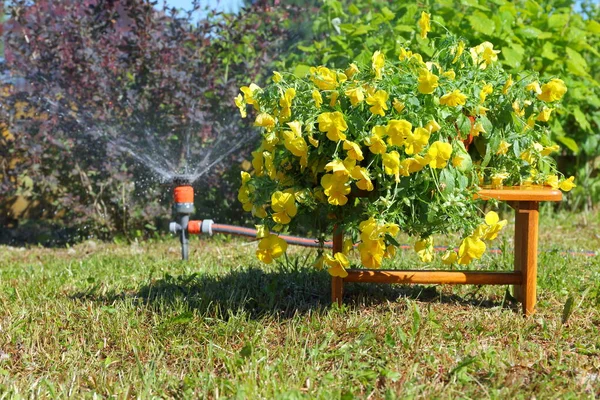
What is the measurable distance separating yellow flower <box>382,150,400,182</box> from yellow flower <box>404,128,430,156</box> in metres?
0.04

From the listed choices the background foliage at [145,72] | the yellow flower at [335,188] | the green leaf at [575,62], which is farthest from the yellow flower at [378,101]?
the green leaf at [575,62]

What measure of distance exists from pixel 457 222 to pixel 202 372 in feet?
2.83

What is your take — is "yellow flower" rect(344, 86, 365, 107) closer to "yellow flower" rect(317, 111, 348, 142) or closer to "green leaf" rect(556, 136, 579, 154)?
"yellow flower" rect(317, 111, 348, 142)

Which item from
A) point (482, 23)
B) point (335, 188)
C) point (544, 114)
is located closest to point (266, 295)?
point (335, 188)

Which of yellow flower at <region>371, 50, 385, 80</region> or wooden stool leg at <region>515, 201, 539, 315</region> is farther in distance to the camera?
wooden stool leg at <region>515, 201, 539, 315</region>

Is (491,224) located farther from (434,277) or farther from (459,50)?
(459,50)

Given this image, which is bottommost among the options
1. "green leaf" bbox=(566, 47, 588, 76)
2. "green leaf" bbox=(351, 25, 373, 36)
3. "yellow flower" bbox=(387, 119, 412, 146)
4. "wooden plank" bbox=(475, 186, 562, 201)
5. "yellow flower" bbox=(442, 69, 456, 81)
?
"wooden plank" bbox=(475, 186, 562, 201)

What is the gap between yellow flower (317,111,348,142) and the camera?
6.62 ft

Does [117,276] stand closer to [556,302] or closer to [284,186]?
[284,186]

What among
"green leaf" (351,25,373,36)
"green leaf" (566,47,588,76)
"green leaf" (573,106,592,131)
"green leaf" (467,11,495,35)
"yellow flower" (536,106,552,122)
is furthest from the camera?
"green leaf" (573,106,592,131)

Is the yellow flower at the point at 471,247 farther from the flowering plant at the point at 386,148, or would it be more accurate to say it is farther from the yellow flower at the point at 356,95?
the yellow flower at the point at 356,95

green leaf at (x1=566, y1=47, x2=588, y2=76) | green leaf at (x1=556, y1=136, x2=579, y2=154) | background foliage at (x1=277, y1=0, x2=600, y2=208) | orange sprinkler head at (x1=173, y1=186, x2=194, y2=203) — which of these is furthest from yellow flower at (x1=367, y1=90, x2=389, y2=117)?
green leaf at (x1=556, y1=136, x2=579, y2=154)

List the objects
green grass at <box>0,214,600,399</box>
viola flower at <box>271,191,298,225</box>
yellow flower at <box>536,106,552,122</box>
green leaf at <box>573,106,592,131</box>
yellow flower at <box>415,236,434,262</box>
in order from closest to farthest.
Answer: green grass at <box>0,214,600,399</box> → viola flower at <box>271,191,298,225</box> → yellow flower at <box>415,236,434,262</box> → yellow flower at <box>536,106,552,122</box> → green leaf at <box>573,106,592,131</box>

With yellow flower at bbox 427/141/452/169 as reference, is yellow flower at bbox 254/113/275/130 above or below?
above
